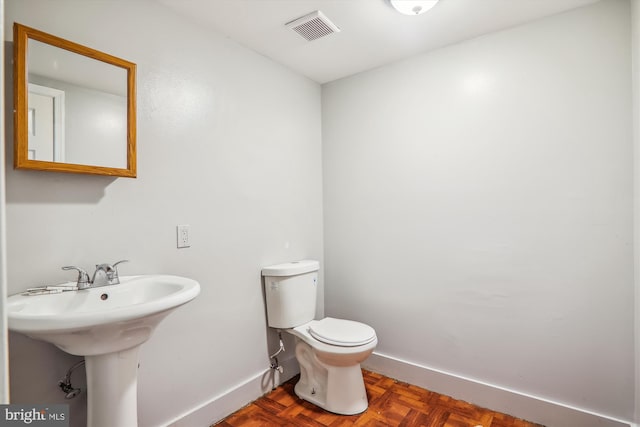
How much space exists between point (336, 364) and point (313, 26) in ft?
6.35

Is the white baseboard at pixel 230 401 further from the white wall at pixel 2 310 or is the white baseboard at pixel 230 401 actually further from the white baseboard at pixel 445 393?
the white wall at pixel 2 310

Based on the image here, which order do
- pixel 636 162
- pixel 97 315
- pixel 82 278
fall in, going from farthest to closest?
pixel 636 162, pixel 82 278, pixel 97 315

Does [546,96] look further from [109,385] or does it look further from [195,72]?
[109,385]

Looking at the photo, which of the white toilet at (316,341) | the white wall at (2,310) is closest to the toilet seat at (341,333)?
the white toilet at (316,341)

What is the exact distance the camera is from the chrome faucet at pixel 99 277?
1.24 metres

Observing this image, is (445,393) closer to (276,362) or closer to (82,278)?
(276,362)

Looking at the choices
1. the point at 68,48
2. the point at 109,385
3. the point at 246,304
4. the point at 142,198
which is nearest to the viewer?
the point at 109,385

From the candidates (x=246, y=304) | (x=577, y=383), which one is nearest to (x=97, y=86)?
(x=246, y=304)

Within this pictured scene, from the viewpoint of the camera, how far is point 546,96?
5.71 feet

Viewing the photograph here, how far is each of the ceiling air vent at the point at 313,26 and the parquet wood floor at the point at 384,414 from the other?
7.25ft

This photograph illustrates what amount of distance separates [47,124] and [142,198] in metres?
0.44

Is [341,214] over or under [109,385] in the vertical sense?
over

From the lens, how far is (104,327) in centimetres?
97

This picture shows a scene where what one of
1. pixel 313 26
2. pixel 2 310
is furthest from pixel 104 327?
pixel 313 26
